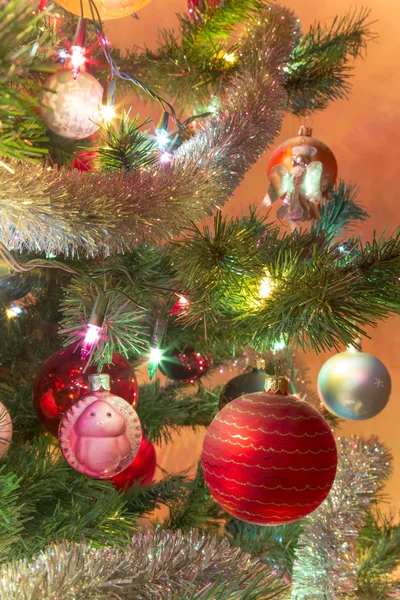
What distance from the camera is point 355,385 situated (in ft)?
2.39

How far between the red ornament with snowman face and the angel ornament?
339 mm

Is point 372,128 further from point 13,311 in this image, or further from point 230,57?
point 13,311

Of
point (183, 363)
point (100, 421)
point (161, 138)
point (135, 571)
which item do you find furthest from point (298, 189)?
point (135, 571)

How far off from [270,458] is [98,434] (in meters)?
0.16

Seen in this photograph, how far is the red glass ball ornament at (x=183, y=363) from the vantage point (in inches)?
31.9

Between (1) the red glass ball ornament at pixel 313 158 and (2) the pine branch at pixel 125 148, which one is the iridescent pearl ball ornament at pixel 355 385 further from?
(2) the pine branch at pixel 125 148

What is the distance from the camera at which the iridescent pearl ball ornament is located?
0.73m

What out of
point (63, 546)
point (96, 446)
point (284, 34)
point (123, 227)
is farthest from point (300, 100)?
point (63, 546)

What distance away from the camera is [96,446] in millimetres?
504

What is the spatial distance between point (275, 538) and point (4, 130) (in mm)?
738

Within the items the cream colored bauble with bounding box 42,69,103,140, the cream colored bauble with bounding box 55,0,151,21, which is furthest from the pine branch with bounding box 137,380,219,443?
the cream colored bauble with bounding box 55,0,151,21

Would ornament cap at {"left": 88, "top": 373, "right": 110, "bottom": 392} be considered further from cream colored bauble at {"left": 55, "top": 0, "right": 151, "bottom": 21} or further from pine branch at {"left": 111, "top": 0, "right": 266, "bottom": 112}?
pine branch at {"left": 111, "top": 0, "right": 266, "bottom": 112}

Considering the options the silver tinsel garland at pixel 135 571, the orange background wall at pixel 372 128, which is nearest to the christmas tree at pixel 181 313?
the silver tinsel garland at pixel 135 571

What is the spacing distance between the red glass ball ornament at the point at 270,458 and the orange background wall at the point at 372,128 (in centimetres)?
73
